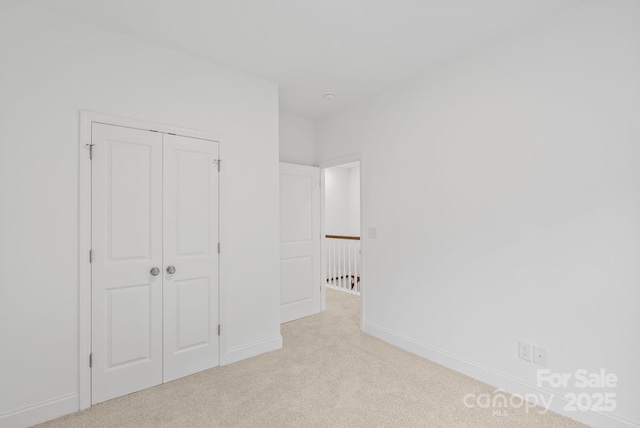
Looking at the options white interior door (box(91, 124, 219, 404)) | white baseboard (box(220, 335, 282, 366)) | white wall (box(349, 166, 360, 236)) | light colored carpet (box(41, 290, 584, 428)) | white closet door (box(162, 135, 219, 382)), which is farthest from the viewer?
white wall (box(349, 166, 360, 236))

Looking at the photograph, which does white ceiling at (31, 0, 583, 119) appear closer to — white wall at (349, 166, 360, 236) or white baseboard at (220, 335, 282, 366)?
white baseboard at (220, 335, 282, 366)

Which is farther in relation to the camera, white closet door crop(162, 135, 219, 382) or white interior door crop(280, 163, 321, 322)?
white interior door crop(280, 163, 321, 322)

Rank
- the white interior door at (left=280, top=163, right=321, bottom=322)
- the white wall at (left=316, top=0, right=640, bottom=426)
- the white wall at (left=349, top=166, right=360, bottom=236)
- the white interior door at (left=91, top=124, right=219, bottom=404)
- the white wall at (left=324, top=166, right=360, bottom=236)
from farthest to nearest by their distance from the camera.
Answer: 1. the white wall at (left=349, top=166, right=360, bottom=236)
2. the white wall at (left=324, top=166, right=360, bottom=236)
3. the white interior door at (left=280, top=163, right=321, bottom=322)
4. the white interior door at (left=91, top=124, right=219, bottom=404)
5. the white wall at (left=316, top=0, right=640, bottom=426)

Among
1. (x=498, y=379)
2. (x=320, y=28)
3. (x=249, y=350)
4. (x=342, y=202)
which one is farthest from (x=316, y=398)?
(x=342, y=202)

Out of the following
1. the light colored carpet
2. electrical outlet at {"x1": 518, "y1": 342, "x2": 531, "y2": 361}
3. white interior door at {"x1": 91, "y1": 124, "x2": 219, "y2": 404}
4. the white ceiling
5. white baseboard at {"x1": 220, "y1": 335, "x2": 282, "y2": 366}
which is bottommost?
the light colored carpet

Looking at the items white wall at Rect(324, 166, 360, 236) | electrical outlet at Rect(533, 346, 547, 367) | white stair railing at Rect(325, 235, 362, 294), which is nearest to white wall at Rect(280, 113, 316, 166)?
white stair railing at Rect(325, 235, 362, 294)

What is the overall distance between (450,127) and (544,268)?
1378mm

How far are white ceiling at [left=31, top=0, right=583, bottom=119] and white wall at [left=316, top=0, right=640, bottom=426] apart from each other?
0.87ft

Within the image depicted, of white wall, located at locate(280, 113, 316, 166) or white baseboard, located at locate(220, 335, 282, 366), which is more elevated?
white wall, located at locate(280, 113, 316, 166)

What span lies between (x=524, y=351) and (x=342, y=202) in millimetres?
5279

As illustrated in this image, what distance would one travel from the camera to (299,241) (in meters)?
4.05

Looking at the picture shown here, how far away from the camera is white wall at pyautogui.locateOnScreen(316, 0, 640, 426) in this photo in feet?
5.98

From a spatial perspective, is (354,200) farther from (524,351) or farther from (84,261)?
(84,261)

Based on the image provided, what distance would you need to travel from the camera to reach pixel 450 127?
107 inches
